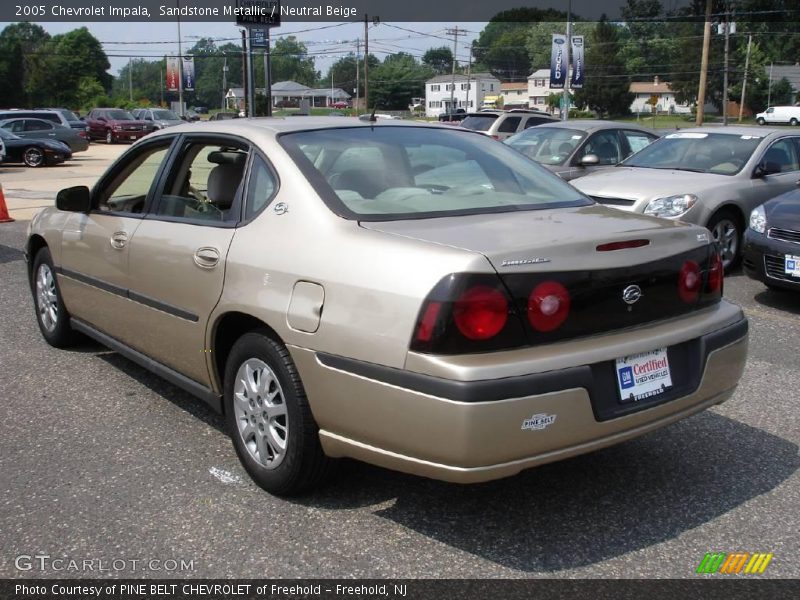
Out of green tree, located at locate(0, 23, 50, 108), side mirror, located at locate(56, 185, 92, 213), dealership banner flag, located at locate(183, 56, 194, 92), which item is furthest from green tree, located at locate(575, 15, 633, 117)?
side mirror, located at locate(56, 185, 92, 213)

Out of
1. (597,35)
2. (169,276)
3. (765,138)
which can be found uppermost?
(597,35)

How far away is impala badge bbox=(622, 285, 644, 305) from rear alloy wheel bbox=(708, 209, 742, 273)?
230 inches

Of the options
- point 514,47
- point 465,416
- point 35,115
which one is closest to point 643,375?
point 465,416

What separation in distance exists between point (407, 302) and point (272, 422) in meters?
0.95

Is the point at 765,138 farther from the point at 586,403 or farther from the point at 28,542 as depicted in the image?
the point at 28,542

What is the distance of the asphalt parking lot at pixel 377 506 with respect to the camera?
10.0 ft

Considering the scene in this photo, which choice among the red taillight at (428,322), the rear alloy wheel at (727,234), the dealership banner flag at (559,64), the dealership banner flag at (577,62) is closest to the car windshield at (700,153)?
the rear alloy wheel at (727,234)

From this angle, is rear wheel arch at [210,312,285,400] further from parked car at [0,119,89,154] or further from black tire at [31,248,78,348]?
parked car at [0,119,89,154]

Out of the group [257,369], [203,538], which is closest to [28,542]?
[203,538]

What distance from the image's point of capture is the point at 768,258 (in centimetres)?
701

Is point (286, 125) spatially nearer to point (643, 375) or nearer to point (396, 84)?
point (643, 375)

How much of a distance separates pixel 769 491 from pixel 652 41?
4519 inches

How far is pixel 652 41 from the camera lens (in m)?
109

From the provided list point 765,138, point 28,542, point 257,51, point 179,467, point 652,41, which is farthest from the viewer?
point 652,41
